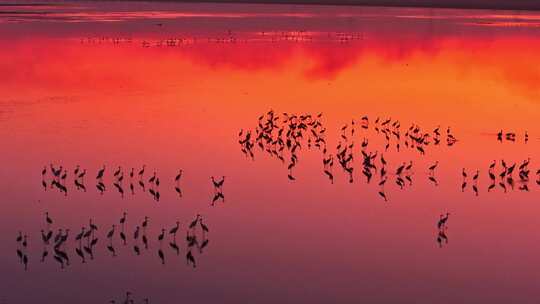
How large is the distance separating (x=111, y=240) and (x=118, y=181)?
562cm

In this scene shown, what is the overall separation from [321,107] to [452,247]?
19.4 m

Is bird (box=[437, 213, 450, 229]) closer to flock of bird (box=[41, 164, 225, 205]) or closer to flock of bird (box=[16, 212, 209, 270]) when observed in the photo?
flock of bird (box=[16, 212, 209, 270])

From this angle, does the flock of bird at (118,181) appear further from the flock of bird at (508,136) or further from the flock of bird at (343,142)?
the flock of bird at (508,136)

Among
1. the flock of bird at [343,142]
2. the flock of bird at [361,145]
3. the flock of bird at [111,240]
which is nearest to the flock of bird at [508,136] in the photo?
the flock of bird at [361,145]

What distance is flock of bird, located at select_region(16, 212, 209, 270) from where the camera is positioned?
64.9 ft

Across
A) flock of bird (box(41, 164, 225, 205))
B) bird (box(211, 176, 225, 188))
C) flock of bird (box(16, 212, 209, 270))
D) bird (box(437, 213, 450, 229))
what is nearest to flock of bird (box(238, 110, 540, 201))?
bird (box(211, 176, 225, 188))

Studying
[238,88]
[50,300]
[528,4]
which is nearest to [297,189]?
[50,300]

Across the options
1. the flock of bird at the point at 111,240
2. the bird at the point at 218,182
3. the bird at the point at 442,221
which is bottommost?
the flock of bird at the point at 111,240

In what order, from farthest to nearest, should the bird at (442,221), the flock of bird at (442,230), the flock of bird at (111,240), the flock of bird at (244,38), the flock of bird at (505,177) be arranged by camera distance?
the flock of bird at (244,38) < the flock of bird at (505,177) < the bird at (442,221) < the flock of bird at (442,230) < the flock of bird at (111,240)

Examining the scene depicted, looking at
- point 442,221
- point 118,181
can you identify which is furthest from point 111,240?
point 442,221

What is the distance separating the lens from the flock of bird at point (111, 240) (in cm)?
1978

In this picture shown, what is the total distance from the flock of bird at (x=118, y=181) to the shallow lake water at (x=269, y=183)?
A: 87 mm

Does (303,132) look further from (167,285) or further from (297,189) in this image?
(167,285)

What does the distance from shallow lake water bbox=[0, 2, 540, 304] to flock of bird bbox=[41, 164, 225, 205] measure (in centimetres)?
9
